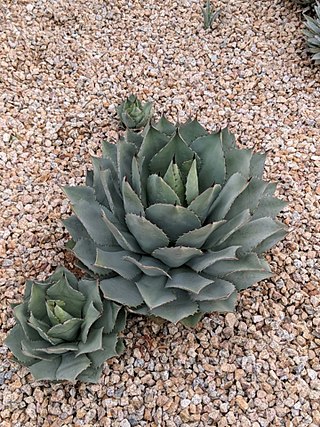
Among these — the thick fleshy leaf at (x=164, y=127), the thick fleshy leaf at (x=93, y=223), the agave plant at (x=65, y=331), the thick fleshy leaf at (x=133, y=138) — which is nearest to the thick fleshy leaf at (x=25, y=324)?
the agave plant at (x=65, y=331)

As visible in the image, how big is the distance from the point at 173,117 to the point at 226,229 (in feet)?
4.79

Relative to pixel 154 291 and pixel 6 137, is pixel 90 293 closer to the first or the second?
pixel 154 291

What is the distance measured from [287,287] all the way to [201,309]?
2.08 feet

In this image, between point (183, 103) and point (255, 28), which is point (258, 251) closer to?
point (183, 103)

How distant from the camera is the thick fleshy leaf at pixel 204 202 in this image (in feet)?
7.21

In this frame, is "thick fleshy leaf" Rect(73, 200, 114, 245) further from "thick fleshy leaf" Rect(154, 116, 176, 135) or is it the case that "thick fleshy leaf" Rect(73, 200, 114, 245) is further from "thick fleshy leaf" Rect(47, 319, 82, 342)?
"thick fleshy leaf" Rect(154, 116, 176, 135)

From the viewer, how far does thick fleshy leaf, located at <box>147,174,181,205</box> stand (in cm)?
223

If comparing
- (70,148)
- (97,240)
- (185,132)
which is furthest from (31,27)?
(97,240)

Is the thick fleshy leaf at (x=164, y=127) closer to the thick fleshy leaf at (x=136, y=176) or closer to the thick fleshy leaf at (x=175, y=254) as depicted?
the thick fleshy leaf at (x=136, y=176)

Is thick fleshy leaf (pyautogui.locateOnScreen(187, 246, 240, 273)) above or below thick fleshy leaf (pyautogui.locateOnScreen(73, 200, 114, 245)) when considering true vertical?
above

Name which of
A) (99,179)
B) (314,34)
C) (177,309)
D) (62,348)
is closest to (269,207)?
(177,309)

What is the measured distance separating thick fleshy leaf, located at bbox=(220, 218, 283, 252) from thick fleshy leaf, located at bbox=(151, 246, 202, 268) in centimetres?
19

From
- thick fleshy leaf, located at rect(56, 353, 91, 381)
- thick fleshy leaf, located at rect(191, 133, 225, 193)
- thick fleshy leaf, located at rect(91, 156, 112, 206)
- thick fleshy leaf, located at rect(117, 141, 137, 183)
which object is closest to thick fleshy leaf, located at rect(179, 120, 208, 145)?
thick fleshy leaf, located at rect(191, 133, 225, 193)

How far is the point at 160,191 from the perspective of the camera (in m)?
2.26
